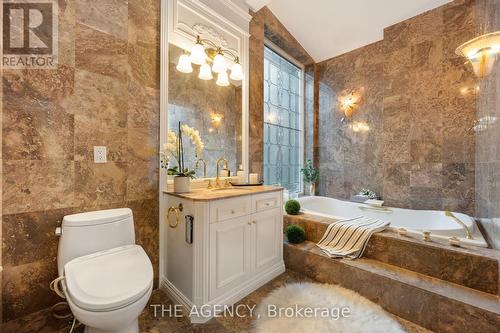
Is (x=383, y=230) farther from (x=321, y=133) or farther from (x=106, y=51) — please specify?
(x=106, y=51)

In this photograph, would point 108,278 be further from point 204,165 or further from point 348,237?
point 348,237

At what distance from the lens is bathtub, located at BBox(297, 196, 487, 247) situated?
77.7 inches

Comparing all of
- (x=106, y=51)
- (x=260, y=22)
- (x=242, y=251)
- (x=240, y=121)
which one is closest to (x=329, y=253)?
(x=242, y=251)

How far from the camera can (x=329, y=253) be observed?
1.95 metres

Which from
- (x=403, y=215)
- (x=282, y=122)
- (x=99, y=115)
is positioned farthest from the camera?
(x=282, y=122)

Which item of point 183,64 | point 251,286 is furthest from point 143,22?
point 251,286

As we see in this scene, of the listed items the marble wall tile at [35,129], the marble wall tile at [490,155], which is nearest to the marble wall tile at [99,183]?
the marble wall tile at [35,129]

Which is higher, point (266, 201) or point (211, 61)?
point (211, 61)

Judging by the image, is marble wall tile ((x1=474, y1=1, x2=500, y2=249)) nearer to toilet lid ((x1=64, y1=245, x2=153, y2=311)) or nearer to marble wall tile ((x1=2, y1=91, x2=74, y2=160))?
toilet lid ((x1=64, y1=245, x2=153, y2=311))

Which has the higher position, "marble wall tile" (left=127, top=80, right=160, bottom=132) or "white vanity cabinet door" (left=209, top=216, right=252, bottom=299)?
"marble wall tile" (left=127, top=80, right=160, bottom=132)

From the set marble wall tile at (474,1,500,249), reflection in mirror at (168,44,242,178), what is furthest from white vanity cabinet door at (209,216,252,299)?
marble wall tile at (474,1,500,249)

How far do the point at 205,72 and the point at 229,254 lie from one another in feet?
5.42

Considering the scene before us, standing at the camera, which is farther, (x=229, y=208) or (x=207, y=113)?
(x=207, y=113)

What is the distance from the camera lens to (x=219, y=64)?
6.81 feet
